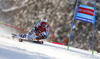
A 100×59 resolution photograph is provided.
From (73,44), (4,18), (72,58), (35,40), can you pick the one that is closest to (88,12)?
(72,58)

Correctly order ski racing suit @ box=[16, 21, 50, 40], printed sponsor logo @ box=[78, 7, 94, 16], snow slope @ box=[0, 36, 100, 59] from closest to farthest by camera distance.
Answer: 1. snow slope @ box=[0, 36, 100, 59]
2. printed sponsor logo @ box=[78, 7, 94, 16]
3. ski racing suit @ box=[16, 21, 50, 40]

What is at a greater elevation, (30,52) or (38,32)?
(38,32)

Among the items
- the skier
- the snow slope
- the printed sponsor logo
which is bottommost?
the snow slope

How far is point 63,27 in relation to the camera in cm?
1755

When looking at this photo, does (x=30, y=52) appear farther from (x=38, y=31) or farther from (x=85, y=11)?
(x=85, y=11)

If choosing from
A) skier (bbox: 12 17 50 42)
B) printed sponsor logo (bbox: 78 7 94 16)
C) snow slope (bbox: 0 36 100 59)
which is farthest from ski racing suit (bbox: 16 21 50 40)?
printed sponsor logo (bbox: 78 7 94 16)

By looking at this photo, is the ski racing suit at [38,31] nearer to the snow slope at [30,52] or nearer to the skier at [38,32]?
the skier at [38,32]

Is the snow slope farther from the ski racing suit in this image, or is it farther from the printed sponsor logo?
the printed sponsor logo

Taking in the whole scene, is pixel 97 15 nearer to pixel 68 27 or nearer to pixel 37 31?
pixel 68 27

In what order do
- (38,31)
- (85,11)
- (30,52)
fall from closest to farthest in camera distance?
(30,52) < (85,11) < (38,31)

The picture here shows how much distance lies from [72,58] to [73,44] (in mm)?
11780

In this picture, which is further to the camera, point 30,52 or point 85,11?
point 85,11

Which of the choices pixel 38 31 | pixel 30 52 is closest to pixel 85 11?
pixel 38 31

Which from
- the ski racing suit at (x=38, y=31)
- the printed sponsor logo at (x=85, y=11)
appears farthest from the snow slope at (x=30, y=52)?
the printed sponsor logo at (x=85, y=11)
